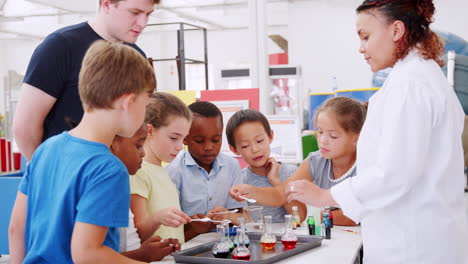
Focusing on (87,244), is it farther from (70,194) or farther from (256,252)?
(256,252)

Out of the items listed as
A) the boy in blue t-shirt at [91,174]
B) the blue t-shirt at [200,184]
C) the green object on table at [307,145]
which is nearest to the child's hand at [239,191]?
the blue t-shirt at [200,184]

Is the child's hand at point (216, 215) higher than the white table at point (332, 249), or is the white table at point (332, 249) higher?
the child's hand at point (216, 215)

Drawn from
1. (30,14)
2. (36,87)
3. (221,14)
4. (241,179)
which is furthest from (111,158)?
(221,14)

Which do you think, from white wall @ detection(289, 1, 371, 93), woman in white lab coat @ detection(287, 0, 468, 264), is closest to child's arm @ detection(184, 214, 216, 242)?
woman in white lab coat @ detection(287, 0, 468, 264)

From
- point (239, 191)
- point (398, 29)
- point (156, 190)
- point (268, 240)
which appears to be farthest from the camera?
point (239, 191)

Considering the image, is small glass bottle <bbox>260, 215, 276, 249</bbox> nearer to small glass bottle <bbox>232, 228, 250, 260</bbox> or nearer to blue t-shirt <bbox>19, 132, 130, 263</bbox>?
small glass bottle <bbox>232, 228, 250, 260</bbox>

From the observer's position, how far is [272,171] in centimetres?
249

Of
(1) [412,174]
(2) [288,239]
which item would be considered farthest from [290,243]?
(1) [412,174]

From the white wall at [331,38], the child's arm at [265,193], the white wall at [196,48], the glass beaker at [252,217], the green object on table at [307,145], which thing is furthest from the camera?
the white wall at [196,48]

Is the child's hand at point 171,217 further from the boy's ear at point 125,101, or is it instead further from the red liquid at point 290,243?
the boy's ear at point 125,101

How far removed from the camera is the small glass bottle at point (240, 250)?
1560 mm

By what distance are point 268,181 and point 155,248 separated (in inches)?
40.2

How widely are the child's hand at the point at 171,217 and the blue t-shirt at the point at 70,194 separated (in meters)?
0.37

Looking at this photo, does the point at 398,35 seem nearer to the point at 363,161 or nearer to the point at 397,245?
the point at 363,161
